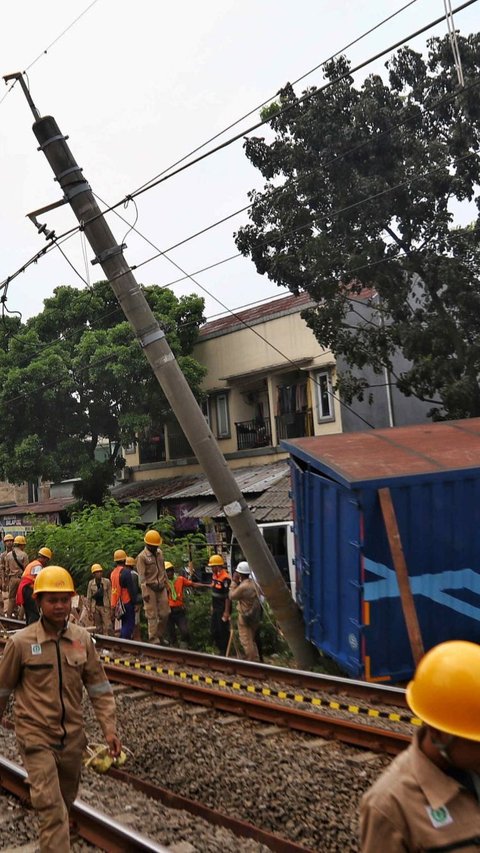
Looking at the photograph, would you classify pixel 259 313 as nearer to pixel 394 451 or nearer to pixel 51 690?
A: pixel 394 451

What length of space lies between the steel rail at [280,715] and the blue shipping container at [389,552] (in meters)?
1.46

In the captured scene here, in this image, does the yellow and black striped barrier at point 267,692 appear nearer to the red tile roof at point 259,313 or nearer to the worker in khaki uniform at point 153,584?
the worker in khaki uniform at point 153,584

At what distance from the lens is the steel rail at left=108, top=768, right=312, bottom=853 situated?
18.8 feet

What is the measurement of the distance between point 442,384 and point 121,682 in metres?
10.5

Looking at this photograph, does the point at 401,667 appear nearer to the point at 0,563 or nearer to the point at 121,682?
the point at 121,682

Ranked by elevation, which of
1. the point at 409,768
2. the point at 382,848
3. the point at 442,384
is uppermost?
the point at 442,384

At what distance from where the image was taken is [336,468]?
10.7 metres

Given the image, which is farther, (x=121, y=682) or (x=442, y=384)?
(x=442, y=384)

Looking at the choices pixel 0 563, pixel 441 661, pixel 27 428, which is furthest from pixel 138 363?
pixel 441 661

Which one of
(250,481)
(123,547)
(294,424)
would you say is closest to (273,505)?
(250,481)

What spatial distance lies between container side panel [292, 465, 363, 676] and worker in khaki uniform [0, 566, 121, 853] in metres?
5.69

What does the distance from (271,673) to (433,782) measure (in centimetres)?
925

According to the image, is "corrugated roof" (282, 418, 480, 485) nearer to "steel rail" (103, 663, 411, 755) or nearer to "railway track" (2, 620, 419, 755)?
"railway track" (2, 620, 419, 755)

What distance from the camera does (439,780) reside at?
2.36 meters
